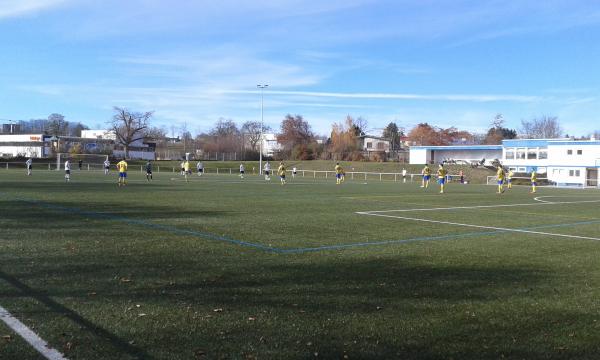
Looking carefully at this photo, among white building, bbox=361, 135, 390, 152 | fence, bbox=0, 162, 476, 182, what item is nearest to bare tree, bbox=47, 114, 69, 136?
fence, bbox=0, 162, 476, 182

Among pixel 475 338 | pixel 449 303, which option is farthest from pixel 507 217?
pixel 475 338

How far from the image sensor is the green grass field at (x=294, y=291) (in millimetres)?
5016

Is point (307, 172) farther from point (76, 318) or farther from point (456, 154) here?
point (76, 318)

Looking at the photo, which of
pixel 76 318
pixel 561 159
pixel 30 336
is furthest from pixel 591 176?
pixel 30 336

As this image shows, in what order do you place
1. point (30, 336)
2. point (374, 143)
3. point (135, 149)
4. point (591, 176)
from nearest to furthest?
point (30, 336), point (591, 176), point (135, 149), point (374, 143)

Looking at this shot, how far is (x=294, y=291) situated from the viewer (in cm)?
697

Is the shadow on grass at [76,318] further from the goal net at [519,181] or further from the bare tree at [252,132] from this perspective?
the bare tree at [252,132]

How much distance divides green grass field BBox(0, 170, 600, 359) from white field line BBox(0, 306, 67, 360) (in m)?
0.08

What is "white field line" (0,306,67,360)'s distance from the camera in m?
4.56

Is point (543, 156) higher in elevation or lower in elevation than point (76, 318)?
higher

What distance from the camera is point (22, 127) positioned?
163 metres

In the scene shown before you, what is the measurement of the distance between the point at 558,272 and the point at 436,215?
9665 mm

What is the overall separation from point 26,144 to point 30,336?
414ft

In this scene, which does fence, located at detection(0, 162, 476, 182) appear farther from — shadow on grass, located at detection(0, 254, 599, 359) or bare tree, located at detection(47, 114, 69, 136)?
bare tree, located at detection(47, 114, 69, 136)
